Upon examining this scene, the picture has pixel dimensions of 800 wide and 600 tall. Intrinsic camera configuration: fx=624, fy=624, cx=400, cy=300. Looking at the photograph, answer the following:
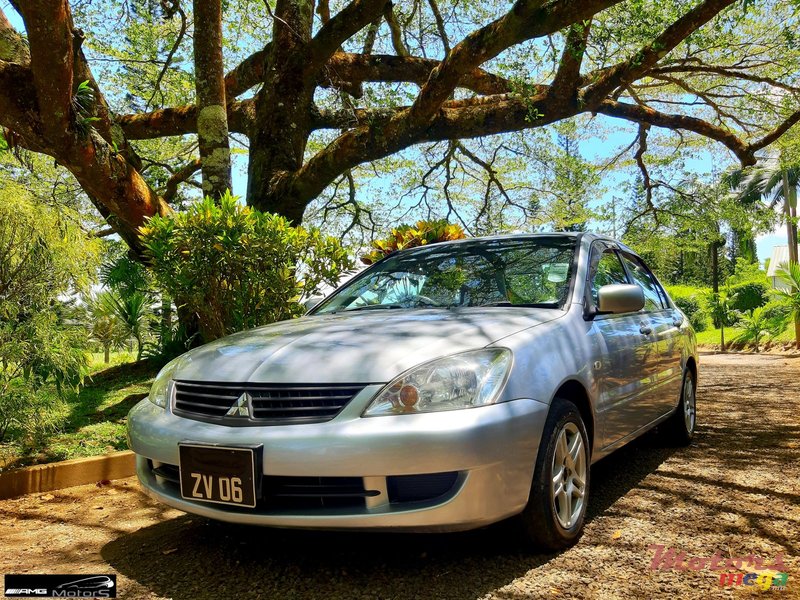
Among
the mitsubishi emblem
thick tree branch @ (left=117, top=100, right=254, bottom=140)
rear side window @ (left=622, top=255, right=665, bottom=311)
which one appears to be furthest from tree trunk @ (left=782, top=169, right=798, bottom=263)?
the mitsubishi emblem

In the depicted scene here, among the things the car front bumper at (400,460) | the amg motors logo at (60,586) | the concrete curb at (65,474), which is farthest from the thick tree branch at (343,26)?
the amg motors logo at (60,586)

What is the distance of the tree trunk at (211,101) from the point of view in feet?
Result: 22.9

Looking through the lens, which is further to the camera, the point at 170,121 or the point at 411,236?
the point at 170,121

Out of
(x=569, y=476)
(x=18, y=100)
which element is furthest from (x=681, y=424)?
(x=18, y=100)

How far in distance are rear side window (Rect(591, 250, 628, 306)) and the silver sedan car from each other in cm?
34

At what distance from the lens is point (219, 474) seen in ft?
8.03

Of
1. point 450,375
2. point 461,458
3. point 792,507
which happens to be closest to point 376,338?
point 450,375

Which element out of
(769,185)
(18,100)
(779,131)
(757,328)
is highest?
(769,185)

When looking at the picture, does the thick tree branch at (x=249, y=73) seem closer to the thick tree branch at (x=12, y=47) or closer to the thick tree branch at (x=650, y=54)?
the thick tree branch at (x=12, y=47)

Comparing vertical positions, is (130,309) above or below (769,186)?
below

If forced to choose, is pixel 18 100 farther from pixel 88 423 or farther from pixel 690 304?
pixel 690 304

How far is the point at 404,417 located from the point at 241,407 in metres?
0.70

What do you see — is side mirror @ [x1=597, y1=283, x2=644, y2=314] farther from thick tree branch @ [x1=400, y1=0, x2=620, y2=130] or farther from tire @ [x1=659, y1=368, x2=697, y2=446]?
thick tree branch @ [x1=400, y1=0, x2=620, y2=130]

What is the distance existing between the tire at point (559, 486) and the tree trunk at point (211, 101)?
528 cm
